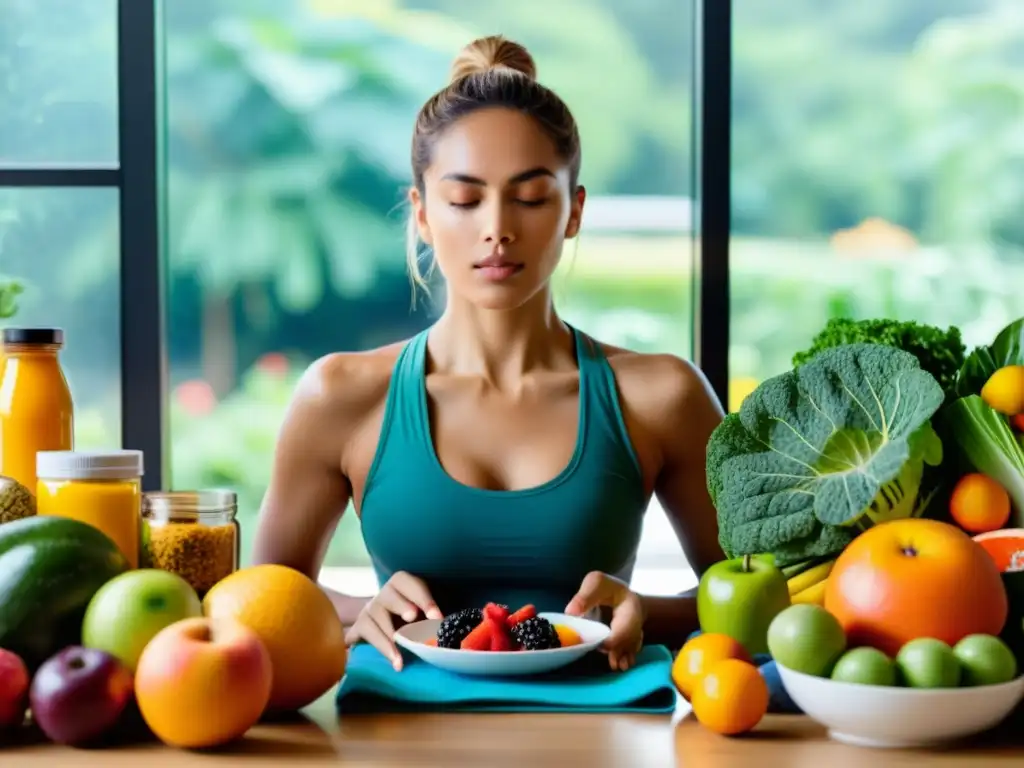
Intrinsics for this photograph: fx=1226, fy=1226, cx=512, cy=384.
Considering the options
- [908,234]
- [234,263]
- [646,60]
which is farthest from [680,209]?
[234,263]

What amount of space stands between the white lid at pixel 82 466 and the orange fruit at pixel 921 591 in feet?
2.19

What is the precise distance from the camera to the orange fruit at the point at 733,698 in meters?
0.98

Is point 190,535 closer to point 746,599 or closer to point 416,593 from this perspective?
point 416,593

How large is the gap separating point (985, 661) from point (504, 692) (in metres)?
0.41

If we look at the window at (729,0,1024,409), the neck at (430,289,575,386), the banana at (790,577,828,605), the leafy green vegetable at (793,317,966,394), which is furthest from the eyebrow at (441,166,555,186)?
the window at (729,0,1024,409)

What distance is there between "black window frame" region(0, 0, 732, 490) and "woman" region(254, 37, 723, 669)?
1.15 metres

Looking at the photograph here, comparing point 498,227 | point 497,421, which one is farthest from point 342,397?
point 498,227

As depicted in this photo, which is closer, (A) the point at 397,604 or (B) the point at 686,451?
(A) the point at 397,604

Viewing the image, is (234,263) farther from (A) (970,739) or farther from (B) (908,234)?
(A) (970,739)

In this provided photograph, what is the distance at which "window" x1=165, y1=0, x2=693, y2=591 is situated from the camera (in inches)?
116

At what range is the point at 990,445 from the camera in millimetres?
1085

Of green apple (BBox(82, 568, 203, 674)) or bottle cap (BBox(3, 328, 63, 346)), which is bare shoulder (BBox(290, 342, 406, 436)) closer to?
bottle cap (BBox(3, 328, 63, 346))

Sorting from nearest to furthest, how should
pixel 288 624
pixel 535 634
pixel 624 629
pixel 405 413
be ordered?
pixel 288 624 < pixel 535 634 < pixel 624 629 < pixel 405 413

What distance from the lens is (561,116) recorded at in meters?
1.57
